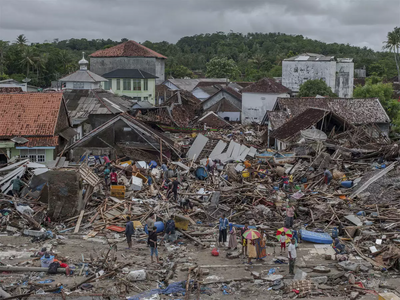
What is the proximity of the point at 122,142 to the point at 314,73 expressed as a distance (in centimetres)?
4298

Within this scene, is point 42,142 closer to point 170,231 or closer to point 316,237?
point 170,231

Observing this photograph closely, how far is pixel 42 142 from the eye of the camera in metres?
25.0

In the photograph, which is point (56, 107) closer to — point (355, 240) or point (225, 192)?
point (225, 192)

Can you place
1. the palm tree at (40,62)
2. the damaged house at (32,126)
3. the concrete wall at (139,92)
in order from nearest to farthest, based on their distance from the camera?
the damaged house at (32,126)
the concrete wall at (139,92)
the palm tree at (40,62)

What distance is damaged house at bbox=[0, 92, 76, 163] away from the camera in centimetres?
2475

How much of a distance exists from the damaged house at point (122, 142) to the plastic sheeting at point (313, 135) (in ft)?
24.9

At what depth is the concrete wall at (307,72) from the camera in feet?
214

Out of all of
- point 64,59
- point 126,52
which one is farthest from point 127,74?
point 64,59

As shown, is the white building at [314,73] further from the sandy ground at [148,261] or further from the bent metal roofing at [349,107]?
the sandy ground at [148,261]

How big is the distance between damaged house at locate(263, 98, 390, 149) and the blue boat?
18.1m

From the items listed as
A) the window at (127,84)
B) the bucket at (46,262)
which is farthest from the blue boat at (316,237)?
the window at (127,84)

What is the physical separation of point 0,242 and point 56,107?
37.8 feet

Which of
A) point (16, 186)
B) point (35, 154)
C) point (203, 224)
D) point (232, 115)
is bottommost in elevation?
point (203, 224)

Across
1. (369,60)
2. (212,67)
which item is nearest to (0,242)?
(212,67)
